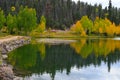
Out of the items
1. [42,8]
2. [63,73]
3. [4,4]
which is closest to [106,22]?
[42,8]

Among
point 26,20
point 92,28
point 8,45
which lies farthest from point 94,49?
point 92,28

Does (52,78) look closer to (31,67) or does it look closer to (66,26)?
(31,67)

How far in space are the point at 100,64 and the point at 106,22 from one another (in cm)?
12719

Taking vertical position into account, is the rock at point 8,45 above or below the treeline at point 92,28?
above

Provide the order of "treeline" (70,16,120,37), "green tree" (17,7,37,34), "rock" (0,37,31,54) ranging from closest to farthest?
1. "rock" (0,37,31,54)
2. "green tree" (17,7,37,34)
3. "treeline" (70,16,120,37)

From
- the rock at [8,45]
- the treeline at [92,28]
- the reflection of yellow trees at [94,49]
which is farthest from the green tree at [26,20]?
the treeline at [92,28]

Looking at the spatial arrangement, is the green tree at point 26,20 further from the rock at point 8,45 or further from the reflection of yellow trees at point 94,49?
the rock at point 8,45

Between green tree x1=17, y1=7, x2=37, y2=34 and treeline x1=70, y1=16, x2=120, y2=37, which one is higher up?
green tree x1=17, y1=7, x2=37, y2=34

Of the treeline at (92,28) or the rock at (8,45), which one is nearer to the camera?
the rock at (8,45)

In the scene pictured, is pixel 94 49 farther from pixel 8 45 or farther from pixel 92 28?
pixel 92 28

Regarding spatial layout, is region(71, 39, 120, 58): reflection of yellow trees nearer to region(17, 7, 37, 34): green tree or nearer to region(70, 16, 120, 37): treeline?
region(17, 7, 37, 34): green tree

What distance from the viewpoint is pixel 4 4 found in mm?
168875

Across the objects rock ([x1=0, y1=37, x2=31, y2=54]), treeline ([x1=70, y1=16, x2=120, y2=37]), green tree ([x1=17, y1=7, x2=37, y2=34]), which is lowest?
treeline ([x1=70, y1=16, x2=120, y2=37])

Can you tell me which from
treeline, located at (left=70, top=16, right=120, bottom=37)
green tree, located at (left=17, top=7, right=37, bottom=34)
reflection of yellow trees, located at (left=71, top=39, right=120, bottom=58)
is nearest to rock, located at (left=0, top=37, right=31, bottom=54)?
reflection of yellow trees, located at (left=71, top=39, right=120, bottom=58)
